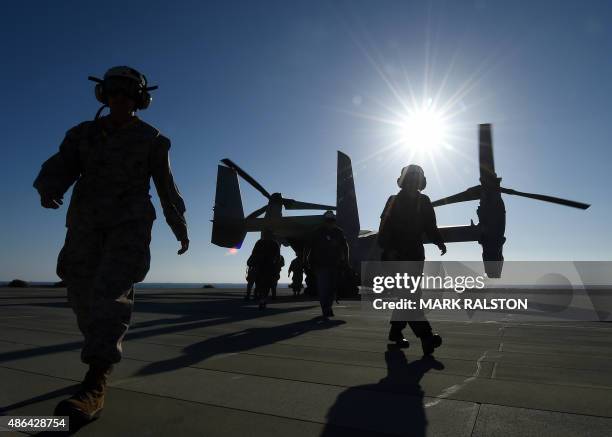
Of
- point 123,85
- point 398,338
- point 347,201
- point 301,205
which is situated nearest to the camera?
point 123,85

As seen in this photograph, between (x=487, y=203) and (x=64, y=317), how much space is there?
17706 mm

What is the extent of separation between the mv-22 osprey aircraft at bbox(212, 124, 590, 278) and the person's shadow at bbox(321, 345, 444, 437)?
53.1ft

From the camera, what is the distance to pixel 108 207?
98.3 inches

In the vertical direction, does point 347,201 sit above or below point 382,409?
above

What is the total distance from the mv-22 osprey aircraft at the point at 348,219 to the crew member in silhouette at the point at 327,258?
10.9 meters

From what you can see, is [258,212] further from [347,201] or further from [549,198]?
[549,198]

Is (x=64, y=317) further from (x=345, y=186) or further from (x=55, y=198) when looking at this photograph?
(x=345, y=186)

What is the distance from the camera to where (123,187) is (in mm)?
2561

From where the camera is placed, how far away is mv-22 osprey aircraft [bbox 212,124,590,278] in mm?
18688

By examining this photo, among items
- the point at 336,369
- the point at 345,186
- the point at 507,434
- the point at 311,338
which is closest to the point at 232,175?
the point at 345,186

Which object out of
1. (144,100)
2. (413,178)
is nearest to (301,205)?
(413,178)

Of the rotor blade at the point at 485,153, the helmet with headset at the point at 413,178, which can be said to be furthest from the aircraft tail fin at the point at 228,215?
the helmet with headset at the point at 413,178

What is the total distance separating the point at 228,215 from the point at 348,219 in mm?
6301

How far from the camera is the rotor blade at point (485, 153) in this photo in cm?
2209
